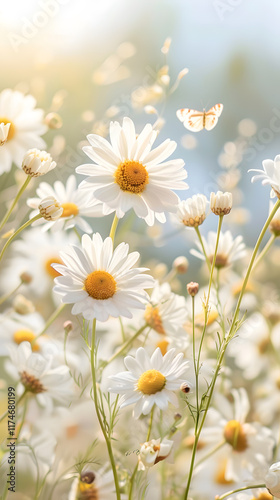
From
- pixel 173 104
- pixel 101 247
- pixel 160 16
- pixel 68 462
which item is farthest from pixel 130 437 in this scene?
pixel 160 16

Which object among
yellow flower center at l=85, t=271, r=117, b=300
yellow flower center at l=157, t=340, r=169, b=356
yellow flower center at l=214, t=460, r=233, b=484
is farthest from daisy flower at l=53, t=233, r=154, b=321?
yellow flower center at l=214, t=460, r=233, b=484

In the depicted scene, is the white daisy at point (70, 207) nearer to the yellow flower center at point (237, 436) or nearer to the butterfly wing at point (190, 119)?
the butterfly wing at point (190, 119)

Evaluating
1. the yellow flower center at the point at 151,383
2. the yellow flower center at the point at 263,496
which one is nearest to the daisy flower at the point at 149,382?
the yellow flower center at the point at 151,383

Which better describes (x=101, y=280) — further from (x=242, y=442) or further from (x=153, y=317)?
(x=242, y=442)

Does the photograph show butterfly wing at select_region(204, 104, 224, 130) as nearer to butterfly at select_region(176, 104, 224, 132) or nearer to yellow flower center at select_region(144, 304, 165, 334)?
butterfly at select_region(176, 104, 224, 132)

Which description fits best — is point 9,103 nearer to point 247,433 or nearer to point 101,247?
point 101,247

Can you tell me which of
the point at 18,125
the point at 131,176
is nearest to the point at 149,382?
the point at 131,176
